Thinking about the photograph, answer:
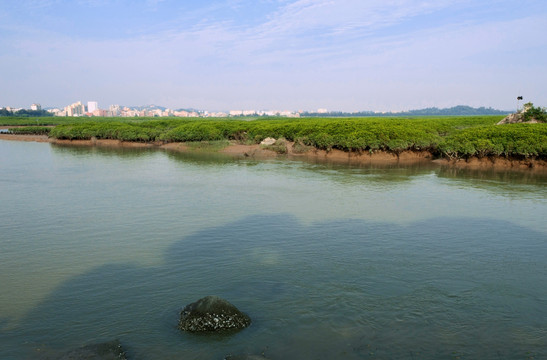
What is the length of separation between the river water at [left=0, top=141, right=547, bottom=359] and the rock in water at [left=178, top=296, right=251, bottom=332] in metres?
0.28

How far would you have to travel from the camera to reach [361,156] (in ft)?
151

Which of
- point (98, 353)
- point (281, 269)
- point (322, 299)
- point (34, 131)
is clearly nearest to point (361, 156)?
point (281, 269)

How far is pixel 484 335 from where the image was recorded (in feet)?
33.1

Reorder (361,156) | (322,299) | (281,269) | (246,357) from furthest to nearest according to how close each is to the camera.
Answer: (361,156) < (281,269) < (322,299) < (246,357)

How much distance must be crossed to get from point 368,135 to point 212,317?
38.5m

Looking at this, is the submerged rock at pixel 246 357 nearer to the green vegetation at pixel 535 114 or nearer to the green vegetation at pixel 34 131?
the green vegetation at pixel 535 114

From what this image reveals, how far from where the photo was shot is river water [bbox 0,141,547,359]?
975cm

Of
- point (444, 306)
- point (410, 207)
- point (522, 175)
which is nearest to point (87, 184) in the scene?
point (410, 207)

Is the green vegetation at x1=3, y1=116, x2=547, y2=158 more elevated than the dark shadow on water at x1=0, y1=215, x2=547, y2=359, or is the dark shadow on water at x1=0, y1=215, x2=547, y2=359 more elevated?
the green vegetation at x1=3, y1=116, x2=547, y2=158

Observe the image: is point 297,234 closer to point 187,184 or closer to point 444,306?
point 444,306

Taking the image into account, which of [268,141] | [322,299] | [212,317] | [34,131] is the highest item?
[34,131]

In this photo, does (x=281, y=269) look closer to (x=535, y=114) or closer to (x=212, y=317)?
(x=212, y=317)

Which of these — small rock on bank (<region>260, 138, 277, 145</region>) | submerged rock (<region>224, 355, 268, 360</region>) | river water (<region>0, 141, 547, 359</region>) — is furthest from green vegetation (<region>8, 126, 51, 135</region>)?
submerged rock (<region>224, 355, 268, 360</region>)

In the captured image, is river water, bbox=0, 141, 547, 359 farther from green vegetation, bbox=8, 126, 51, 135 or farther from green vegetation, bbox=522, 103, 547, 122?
green vegetation, bbox=8, 126, 51, 135
